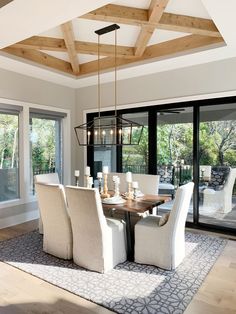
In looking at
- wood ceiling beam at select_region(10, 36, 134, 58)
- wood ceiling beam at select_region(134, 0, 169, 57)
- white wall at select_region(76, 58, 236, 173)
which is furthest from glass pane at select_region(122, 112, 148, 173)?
wood ceiling beam at select_region(134, 0, 169, 57)

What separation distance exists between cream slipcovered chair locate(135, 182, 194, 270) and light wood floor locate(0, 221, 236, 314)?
446 mm

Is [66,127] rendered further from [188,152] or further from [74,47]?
[188,152]

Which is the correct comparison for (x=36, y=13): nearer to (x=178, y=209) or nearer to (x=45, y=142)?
(x=178, y=209)

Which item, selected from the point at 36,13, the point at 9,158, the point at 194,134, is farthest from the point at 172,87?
the point at 9,158

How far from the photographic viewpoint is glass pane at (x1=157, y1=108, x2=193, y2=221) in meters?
4.64

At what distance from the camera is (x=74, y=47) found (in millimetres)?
4195

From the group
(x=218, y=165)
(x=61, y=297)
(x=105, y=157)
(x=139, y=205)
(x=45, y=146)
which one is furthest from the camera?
(x=105, y=157)

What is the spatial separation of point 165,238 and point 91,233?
2.85 feet

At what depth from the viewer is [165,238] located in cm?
296

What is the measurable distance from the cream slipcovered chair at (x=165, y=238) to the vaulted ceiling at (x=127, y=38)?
214 cm

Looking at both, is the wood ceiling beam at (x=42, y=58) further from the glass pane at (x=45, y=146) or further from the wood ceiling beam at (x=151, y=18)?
the wood ceiling beam at (x=151, y=18)

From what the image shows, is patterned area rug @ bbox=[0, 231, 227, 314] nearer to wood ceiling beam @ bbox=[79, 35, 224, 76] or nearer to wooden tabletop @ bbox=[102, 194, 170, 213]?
wooden tabletop @ bbox=[102, 194, 170, 213]

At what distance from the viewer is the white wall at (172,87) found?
421 cm

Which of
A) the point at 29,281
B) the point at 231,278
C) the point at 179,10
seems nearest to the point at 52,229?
the point at 29,281
